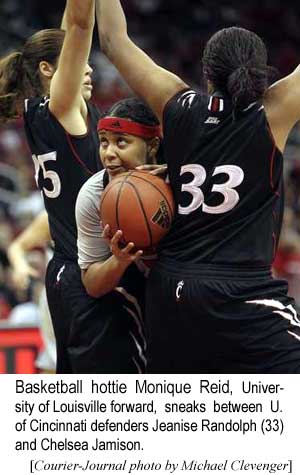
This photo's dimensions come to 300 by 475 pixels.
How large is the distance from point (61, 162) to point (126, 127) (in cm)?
64

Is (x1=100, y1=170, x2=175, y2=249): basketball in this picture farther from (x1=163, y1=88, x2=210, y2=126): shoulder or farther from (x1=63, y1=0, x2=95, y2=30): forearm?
(x1=63, y1=0, x2=95, y2=30): forearm

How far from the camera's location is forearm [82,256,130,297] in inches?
189

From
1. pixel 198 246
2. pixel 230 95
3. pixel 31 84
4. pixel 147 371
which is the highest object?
pixel 31 84

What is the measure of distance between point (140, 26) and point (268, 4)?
2367 mm

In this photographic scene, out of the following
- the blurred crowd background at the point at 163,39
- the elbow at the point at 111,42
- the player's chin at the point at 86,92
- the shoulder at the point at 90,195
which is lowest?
the shoulder at the point at 90,195

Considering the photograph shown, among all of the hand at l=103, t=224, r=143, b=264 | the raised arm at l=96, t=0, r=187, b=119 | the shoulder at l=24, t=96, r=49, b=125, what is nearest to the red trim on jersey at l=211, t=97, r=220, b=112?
the raised arm at l=96, t=0, r=187, b=119

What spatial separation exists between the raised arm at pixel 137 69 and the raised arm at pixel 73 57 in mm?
85

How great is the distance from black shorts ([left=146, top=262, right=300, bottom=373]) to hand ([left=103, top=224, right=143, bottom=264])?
0.51ft

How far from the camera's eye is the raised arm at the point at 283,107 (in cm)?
460

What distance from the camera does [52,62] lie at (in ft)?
17.8

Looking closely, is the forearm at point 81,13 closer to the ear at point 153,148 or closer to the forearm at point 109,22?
the forearm at point 109,22

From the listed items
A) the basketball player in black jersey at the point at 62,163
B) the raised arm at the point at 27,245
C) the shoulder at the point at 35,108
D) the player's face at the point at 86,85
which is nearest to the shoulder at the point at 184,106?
the basketball player in black jersey at the point at 62,163
